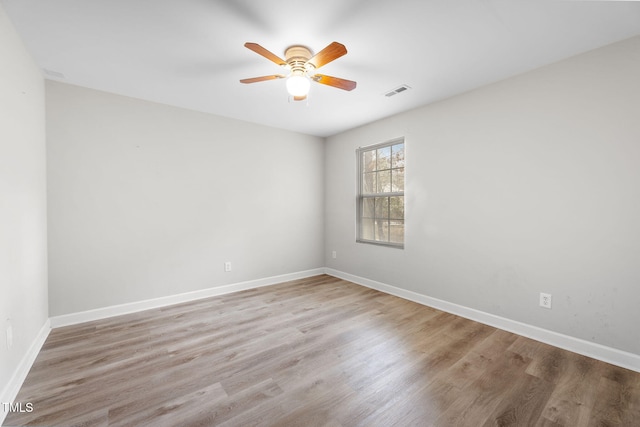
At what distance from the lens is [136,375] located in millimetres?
1878

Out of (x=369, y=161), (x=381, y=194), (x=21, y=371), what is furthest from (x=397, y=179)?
(x=21, y=371)

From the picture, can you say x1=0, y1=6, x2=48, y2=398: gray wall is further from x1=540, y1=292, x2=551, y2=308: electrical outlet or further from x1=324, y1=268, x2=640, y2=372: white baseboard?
x1=540, y1=292, x2=551, y2=308: electrical outlet

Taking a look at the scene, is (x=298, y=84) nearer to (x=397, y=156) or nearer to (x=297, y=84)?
(x=297, y=84)

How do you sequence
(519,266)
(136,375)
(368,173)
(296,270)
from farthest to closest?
(296,270)
(368,173)
(519,266)
(136,375)

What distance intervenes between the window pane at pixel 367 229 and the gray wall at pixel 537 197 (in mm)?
675

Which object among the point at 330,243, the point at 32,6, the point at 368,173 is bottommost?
the point at 330,243

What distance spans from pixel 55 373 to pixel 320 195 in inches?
149

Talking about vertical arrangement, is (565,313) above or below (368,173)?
below

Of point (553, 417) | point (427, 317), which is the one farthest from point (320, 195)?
point (553, 417)

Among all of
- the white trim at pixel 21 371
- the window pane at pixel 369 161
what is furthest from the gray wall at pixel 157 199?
the window pane at pixel 369 161

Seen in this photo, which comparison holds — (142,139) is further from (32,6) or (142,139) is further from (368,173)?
(368,173)

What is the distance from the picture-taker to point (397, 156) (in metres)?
3.72

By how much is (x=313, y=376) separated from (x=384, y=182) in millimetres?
2810

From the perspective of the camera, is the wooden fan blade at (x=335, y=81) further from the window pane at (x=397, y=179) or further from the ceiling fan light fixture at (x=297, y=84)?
the window pane at (x=397, y=179)
